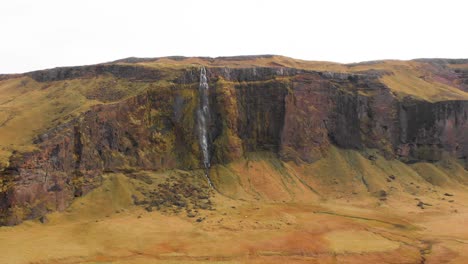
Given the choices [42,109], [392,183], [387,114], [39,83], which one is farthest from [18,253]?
[387,114]

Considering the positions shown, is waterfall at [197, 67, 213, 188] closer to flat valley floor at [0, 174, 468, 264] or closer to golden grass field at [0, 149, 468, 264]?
golden grass field at [0, 149, 468, 264]

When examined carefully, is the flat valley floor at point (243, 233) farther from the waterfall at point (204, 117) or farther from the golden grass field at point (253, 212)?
the waterfall at point (204, 117)

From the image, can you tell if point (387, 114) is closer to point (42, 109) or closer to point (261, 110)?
point (261, 110)

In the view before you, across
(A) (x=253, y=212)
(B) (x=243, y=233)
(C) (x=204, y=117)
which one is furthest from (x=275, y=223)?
(C) (x=204, y=117)

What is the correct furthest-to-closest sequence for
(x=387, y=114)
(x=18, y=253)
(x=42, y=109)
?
(x=387, y=114) < (x=42, y=109) < (x=18, y=253)

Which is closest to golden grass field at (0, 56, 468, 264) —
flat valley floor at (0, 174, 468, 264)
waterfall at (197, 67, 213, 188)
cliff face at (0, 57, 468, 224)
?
flat valley floor at (0, 174, 468, 264)

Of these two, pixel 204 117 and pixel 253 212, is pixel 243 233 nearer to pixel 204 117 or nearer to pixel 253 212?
pixel 253 212
